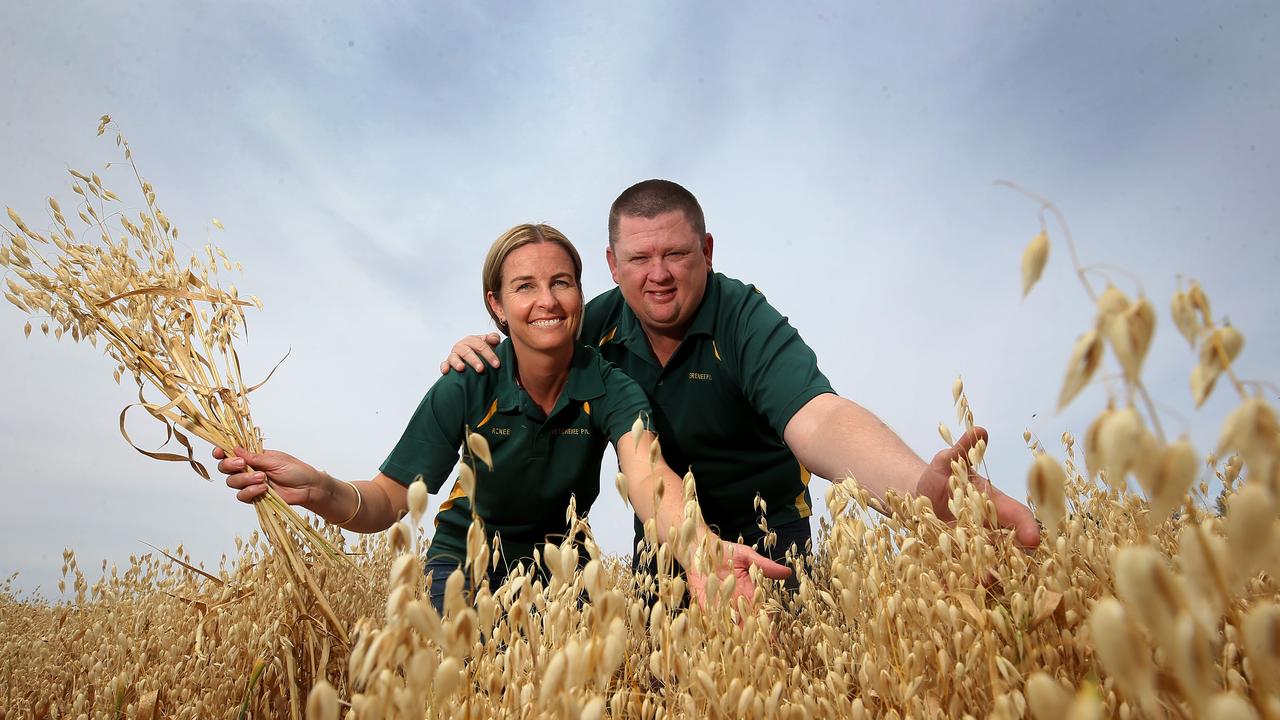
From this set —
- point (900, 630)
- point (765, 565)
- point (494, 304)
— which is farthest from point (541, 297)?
point (900, 630)

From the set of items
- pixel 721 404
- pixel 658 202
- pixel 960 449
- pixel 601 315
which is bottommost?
pixel 960 449

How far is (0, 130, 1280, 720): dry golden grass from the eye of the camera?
50 cm

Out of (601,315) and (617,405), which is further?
(601,315)

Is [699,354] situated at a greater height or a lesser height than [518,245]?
lesser

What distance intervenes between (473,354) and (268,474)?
45.8 inches

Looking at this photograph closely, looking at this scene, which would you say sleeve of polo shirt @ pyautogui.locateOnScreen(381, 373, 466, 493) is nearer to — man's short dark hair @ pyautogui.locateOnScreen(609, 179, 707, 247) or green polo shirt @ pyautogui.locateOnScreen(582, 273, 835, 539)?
green polo shirt @ pyautogui.locateOnScreen(582, 273, 835, 539)

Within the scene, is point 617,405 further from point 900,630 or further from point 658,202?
point 900,630

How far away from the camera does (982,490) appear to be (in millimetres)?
1479

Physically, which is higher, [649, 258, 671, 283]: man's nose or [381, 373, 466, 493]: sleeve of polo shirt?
[649, 258, 671, 283]: man's nose

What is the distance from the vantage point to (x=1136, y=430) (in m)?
0.51

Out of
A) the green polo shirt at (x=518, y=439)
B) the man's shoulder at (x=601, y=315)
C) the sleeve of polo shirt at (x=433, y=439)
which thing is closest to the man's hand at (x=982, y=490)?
the green polo shirt at (x=518, y=439)

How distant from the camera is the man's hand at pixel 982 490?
145cm

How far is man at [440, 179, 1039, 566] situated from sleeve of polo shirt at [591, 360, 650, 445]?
476 mm

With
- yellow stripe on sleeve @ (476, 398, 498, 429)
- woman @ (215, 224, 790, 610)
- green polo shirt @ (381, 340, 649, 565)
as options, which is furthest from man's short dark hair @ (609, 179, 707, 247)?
yellow stripe on sleeve @ (476, 398, 498, 429)
